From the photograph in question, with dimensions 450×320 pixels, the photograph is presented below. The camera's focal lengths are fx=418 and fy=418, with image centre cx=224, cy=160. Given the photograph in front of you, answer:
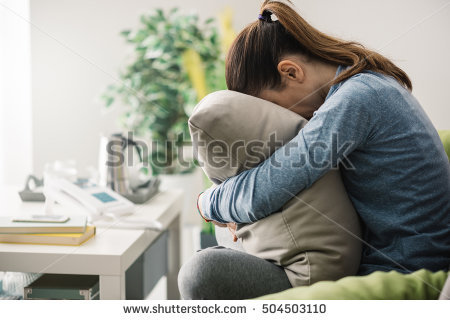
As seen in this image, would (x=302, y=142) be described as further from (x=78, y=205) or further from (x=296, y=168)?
(x=78, y=205)

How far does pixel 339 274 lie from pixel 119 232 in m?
0.63

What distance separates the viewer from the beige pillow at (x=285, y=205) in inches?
31.0

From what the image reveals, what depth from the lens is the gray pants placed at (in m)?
Result: 0.75

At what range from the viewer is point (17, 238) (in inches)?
41.8

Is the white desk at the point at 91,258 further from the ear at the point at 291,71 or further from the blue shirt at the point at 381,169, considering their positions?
the ear at the point at 291,71

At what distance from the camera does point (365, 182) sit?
0.81 meters

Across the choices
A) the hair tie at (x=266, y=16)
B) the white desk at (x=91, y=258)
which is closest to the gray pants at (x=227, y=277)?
the white desk at (x=91, y=258)

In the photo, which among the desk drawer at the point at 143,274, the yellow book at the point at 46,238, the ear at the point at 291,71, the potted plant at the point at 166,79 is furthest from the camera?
the potted plant at the point at 166,79

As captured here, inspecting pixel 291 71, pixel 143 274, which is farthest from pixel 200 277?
pixel 143 274

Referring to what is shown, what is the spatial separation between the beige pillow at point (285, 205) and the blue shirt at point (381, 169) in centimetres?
3

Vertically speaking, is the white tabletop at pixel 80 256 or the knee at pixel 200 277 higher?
the knee at pixel 200 277

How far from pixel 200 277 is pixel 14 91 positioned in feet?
7.31

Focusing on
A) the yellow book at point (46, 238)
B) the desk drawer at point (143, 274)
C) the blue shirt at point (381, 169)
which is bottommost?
the desk drawer at point (143, 274)
